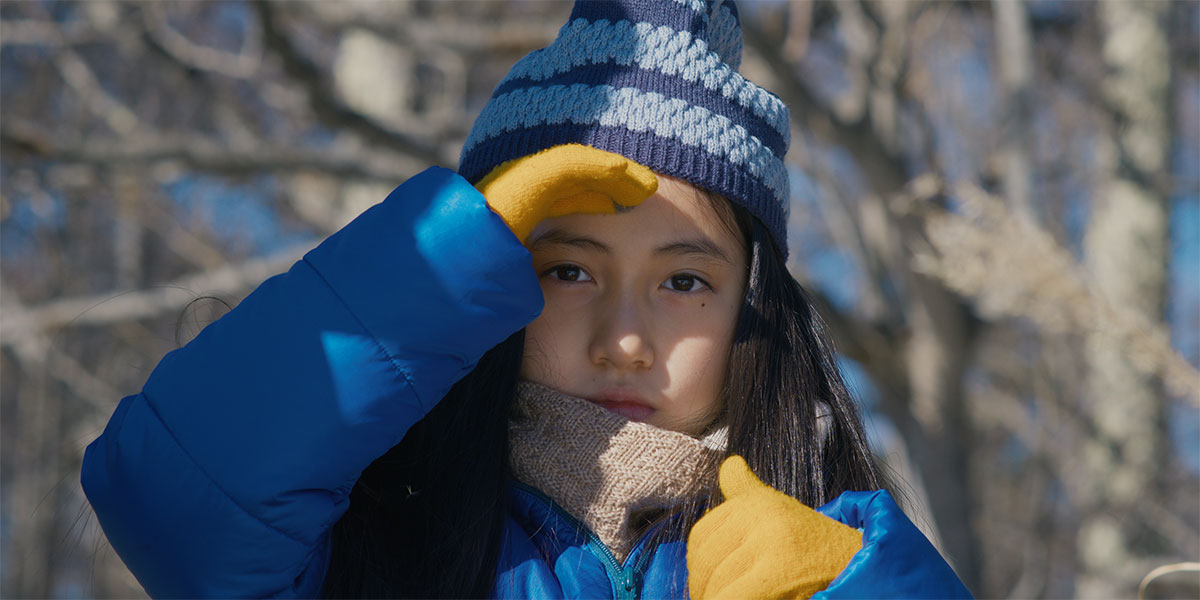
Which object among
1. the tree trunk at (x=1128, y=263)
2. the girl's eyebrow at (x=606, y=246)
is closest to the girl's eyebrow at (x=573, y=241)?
the girl's eyebrow at (x=606, y=246)

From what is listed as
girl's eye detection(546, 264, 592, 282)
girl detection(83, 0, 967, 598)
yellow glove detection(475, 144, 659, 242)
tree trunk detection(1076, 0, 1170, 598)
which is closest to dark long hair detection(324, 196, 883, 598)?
girl detection(83, 0, 967, 598)

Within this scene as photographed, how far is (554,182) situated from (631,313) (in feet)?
0.85

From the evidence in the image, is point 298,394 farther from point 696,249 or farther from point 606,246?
point 696,249

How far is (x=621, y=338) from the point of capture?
1509 millimetres

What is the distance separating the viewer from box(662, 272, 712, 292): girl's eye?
1614 mm

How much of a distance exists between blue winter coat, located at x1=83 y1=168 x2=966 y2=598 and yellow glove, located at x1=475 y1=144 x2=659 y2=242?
52mm

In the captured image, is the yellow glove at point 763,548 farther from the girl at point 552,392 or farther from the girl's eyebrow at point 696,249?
the girl's eyebrow at point 696,249

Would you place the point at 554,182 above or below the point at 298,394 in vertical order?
above

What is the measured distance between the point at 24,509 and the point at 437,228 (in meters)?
10.2

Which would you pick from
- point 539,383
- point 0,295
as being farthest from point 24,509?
point 539,383

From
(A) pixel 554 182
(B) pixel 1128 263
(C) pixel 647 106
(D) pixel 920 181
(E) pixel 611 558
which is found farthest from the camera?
(B) pixel 1128 263

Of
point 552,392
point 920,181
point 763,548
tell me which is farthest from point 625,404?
point 920,181

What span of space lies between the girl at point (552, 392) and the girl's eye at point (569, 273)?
0.04 ft

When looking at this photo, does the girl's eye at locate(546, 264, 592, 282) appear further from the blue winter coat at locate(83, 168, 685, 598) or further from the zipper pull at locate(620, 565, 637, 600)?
the zipper pull at locate(620, 565, 637, 600)
